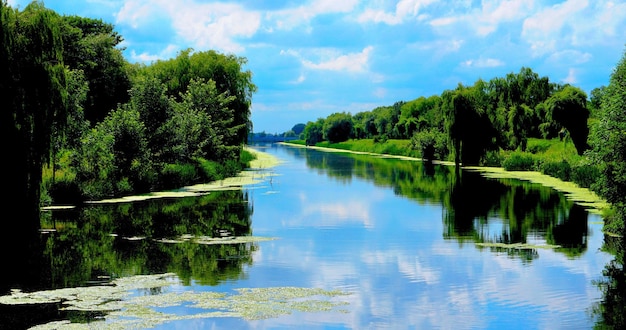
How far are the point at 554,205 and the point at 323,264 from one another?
1643 centimetres

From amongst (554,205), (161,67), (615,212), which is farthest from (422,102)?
(615,212)

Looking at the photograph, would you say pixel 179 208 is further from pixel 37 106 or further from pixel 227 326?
pixel 227 326

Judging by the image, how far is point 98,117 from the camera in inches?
2132

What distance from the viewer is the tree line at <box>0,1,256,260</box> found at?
2042 cm

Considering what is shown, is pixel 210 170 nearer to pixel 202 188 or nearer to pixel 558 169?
pixel 202 188

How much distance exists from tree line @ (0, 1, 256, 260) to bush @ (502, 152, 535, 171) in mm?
21577

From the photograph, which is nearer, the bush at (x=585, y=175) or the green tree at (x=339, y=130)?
the bush at (x=585, y=175)

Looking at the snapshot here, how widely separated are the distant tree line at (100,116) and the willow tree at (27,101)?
0.03 metres

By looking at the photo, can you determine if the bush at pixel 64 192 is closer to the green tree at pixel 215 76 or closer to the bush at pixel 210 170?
the bush at pixel 210 170

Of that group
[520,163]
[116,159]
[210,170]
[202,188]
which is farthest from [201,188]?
[520,163]

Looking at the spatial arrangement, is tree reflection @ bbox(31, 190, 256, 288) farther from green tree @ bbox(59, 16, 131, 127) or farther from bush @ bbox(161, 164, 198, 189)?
green tree @ bbox(59, 16, 131, 127)

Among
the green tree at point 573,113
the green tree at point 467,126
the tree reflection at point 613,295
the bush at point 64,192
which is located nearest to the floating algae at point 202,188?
the bush at point 64,192

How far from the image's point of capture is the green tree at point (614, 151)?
729 inches

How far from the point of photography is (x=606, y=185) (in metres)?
19.0
